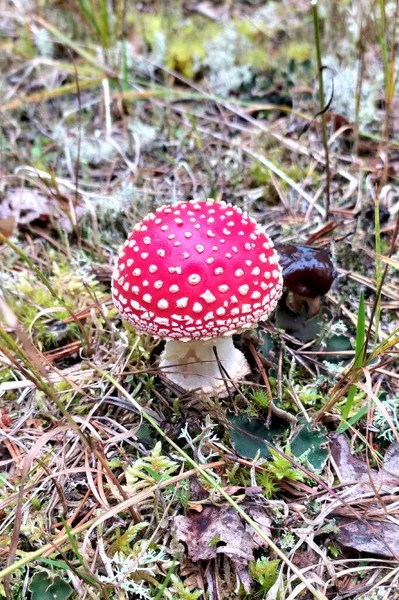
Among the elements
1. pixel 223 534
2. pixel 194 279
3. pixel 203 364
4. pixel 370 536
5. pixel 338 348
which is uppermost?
pixel 194 279

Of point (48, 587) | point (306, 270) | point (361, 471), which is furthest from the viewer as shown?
point (306, 270)

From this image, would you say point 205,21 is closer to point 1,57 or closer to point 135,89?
point 135,89

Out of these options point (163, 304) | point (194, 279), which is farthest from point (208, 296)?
point (163, 304)

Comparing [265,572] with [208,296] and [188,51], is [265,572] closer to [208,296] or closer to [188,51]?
[208,296]

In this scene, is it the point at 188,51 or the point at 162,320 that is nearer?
the point at 162,320

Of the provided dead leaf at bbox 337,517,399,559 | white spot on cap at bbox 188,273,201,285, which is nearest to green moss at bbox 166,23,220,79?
white spot on cap at bbox 188,273,201,285

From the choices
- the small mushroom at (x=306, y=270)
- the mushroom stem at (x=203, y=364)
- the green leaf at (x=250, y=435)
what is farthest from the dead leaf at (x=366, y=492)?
the small mushroom at (x=306, y=270)

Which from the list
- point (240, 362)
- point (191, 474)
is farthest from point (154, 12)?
point (191, 474)
